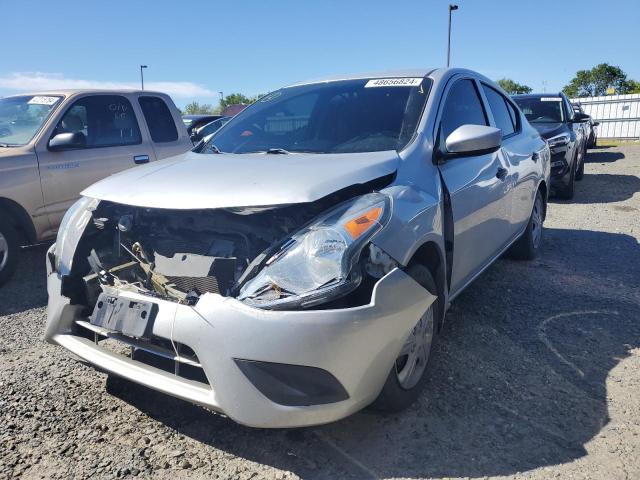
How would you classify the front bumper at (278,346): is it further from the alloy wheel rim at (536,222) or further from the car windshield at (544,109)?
the car windshield at (544,109)

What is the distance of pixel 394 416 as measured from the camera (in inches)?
105

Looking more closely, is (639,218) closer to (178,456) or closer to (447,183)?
(447,183)

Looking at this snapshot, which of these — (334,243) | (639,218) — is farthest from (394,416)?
(639,218)

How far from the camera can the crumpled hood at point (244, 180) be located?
2.30 metres

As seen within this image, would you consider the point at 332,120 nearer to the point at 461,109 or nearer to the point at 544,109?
the point at 461,109

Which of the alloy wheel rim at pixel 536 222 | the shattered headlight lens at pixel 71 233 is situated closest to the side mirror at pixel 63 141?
the shattered headlight lens at pixel 71 233

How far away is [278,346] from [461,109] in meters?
2.34

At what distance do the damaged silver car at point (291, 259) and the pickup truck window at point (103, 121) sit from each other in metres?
2.73

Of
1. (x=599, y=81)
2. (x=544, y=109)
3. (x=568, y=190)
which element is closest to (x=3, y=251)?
(x=568, y=190)

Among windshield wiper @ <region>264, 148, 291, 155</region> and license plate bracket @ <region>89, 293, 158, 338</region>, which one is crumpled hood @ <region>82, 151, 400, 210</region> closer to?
windshield wiper @ <region>264, 148, 291, 155</region>

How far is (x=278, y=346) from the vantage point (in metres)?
2.05

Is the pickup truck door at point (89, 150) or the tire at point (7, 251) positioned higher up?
the pickup truck door at point (89, 150)

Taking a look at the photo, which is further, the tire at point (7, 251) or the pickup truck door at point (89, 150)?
the pickup truck door at point (89, 150)

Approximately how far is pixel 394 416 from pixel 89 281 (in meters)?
1.69
